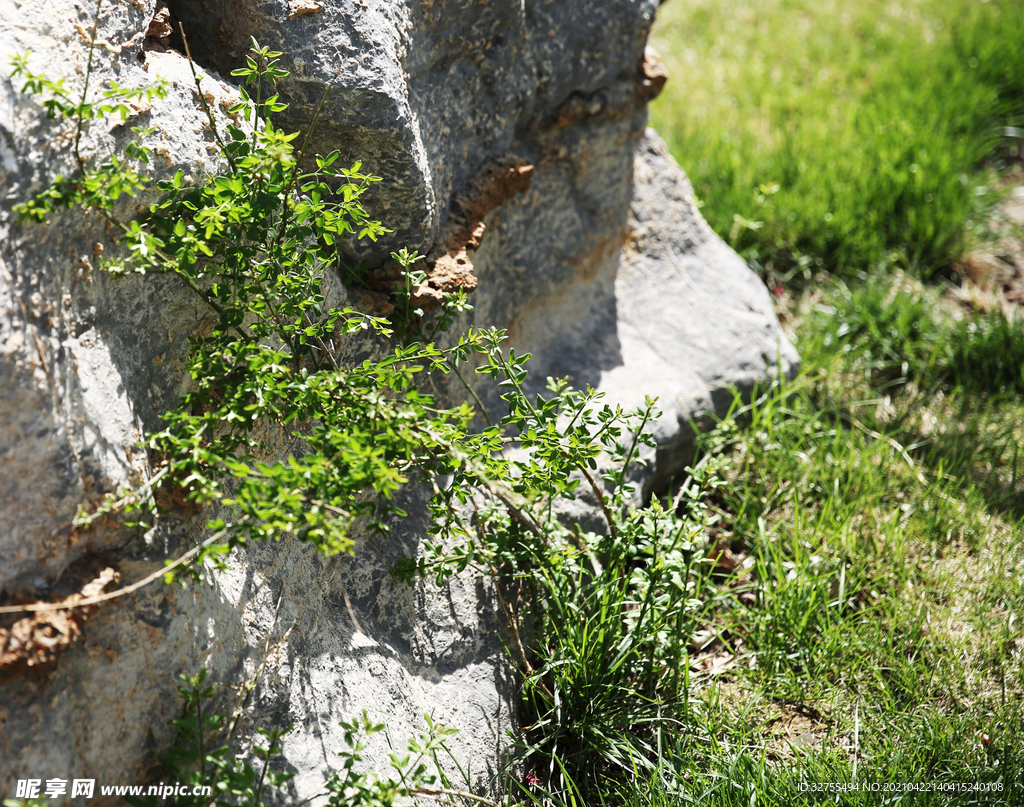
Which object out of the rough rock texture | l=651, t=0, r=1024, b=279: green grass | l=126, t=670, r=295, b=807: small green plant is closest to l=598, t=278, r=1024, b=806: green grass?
the rough rock texture

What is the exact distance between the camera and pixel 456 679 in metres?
2.02

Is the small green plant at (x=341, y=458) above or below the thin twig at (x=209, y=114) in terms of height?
below

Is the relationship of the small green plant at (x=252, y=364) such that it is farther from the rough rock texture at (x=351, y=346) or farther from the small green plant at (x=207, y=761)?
the small green plant at (x=207, y=761)

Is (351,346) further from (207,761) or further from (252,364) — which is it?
(207,761)

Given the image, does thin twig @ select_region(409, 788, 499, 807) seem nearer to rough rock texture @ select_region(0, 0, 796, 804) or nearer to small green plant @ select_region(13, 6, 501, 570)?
rough rock texture @ select_region(0, 0, 796, 804)

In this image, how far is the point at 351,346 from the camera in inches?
81.5

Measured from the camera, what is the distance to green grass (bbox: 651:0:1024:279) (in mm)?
3729

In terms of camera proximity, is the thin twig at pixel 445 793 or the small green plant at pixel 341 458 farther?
the thin twig at pixel 445 793

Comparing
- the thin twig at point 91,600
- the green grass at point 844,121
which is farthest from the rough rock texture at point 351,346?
the green grass at point 844,121

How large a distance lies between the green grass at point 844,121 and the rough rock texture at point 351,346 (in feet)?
3.08

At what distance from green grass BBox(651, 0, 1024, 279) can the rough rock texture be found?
939mm

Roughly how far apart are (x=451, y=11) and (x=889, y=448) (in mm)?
2241

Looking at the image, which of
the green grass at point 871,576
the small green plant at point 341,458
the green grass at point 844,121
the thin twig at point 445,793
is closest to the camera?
the small green plant at point 341,458

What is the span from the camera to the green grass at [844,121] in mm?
3729
